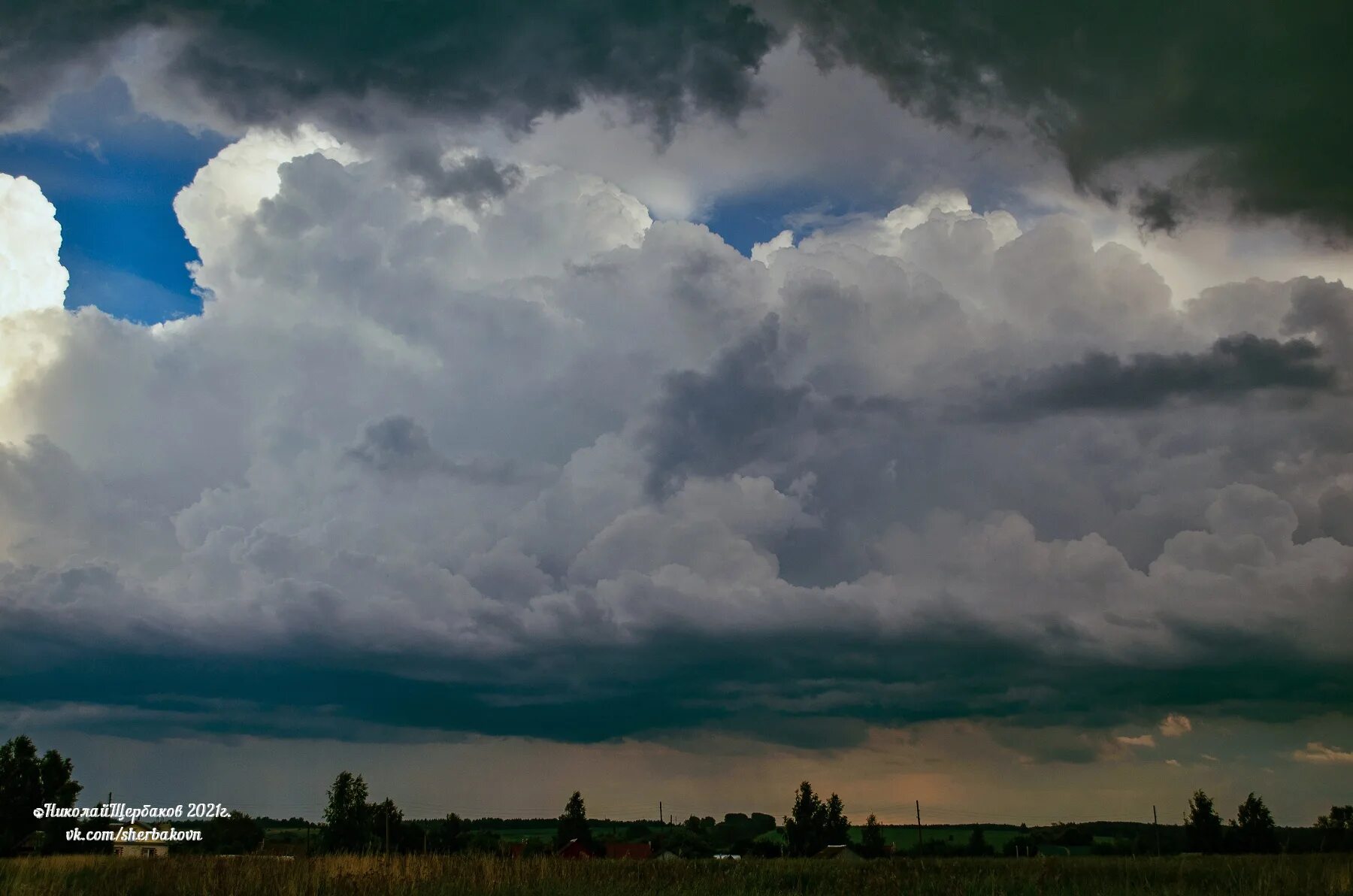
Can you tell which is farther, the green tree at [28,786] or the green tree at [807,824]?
the green tree at [807,824]

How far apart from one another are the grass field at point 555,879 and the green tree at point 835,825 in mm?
89654

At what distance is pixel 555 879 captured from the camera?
22938 millimetres

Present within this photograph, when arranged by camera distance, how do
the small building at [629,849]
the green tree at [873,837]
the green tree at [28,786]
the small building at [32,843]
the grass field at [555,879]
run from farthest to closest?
the green tree at [873,837], the small building at [629,849], the green tree at [28,786], the small building at [32,843], the grass field at [555,879]

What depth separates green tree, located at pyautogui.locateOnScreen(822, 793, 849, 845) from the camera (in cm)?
11450

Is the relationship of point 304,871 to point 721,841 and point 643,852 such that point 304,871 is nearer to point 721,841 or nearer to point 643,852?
point 643,852

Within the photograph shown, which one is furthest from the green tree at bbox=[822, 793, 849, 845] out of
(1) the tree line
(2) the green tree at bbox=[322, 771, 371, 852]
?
(2) the green tree at bbox=[322, 771, 371, 852]

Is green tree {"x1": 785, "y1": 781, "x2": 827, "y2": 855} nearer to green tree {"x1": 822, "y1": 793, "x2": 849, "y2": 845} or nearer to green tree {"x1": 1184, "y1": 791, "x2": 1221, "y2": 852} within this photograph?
green tree {"x1": 822, "y1": 793, "x2": 849, "y2": 845}

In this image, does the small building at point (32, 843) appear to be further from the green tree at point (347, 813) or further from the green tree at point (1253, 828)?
the green tree at point (1253, 828)

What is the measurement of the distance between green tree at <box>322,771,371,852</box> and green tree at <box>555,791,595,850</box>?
72.2 feet

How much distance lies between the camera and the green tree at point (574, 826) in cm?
9464

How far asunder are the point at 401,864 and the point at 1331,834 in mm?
70957

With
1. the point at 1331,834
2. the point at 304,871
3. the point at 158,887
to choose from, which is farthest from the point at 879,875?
the point at 1331,834

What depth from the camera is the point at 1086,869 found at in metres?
32.1

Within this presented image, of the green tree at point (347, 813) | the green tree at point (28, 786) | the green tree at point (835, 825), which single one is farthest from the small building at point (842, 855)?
the green tree at point (28, 786)
